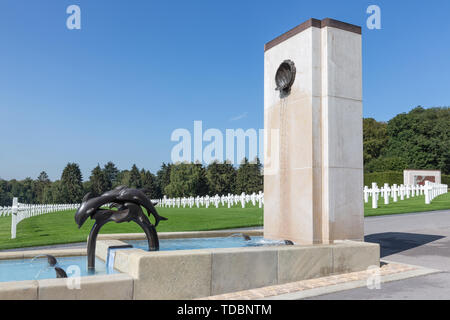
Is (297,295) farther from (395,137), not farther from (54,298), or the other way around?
(395,137)

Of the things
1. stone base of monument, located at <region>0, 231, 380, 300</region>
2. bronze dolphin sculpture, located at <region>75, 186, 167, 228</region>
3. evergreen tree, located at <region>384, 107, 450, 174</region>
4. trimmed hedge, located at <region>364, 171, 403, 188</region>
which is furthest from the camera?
evergreen tree, located at <region>384, 107, 450, 174</region>

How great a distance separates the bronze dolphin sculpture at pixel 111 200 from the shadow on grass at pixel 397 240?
20.0 feet

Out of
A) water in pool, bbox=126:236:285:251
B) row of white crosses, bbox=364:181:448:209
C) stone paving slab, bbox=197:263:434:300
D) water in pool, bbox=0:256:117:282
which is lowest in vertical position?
stone paving slab, bbox=197:263:434:300

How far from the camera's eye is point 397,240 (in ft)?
38.0

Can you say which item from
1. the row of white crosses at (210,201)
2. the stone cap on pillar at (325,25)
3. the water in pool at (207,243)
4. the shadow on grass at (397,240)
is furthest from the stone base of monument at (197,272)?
the row of white crosses at (210,201)

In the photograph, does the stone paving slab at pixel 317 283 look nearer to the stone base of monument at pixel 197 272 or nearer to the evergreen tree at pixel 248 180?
the stone base of monument at pixel 197 272

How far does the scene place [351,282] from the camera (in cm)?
664

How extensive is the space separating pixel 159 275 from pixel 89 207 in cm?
226

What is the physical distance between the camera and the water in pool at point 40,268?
22.0 feet

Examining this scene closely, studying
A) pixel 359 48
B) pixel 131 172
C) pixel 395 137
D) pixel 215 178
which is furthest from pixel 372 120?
pixel 359 48

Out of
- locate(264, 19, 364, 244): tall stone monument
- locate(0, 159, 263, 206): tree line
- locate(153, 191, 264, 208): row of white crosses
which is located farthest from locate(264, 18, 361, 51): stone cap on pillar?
locate(0, 159, 263, 206): tree line

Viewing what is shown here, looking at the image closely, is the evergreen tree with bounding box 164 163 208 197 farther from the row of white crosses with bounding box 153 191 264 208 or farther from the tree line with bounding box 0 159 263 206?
the row of white crosses with bounding box 153 191 264 208

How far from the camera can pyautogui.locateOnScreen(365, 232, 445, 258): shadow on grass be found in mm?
10148

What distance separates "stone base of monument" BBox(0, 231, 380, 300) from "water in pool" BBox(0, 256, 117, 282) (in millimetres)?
553
